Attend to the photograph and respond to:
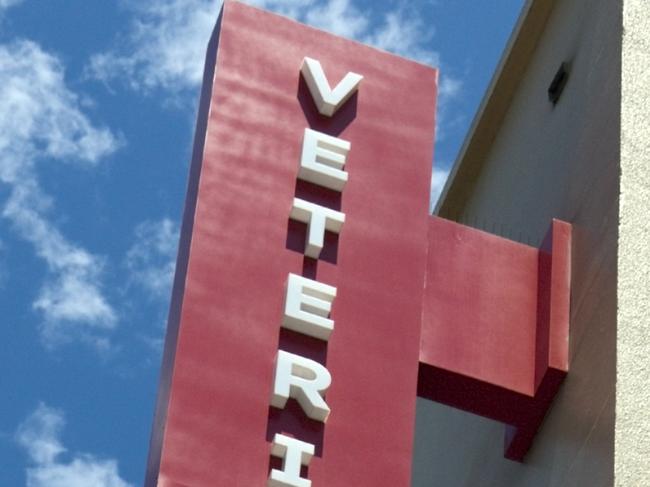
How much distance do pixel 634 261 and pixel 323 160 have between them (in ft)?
7.89

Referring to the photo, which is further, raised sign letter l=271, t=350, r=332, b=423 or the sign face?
raised sign letter l=271, t=350, r=332, b=423

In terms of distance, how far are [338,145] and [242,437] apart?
2.80 metres

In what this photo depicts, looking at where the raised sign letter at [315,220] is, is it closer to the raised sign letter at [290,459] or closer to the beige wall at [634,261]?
the raised sign letter at [290,459]

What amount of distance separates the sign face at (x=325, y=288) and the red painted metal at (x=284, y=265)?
0.04 feet

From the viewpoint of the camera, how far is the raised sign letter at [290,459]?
37.1 feet

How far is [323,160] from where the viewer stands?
13.4 meters

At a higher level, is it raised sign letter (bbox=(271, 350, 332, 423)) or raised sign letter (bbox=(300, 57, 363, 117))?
raised sign letter (bbox=(300, 57, 363, 117))

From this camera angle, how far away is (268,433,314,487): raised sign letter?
11.3m

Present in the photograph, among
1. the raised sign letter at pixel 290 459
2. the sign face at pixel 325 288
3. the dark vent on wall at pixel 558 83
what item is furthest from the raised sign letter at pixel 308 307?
the dark vent on wall at pixel 558 83

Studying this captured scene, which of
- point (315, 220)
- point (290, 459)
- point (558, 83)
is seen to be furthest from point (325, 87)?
point (290, 459)

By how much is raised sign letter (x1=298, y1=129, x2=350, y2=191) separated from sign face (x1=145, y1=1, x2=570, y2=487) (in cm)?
1

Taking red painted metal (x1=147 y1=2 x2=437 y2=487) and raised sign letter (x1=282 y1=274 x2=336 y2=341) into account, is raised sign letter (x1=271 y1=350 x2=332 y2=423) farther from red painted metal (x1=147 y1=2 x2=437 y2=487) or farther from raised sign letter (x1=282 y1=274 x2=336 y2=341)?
raised sign letter (x1=282 y1=274 x2=336 y2=341)

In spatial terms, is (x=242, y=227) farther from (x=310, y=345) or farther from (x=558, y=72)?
(x=558, y=72)

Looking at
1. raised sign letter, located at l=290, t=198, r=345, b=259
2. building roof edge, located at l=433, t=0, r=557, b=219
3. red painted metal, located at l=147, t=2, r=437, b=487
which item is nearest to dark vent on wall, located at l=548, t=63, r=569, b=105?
building roof edge, located at l=433, t=0, r=557, b=219
